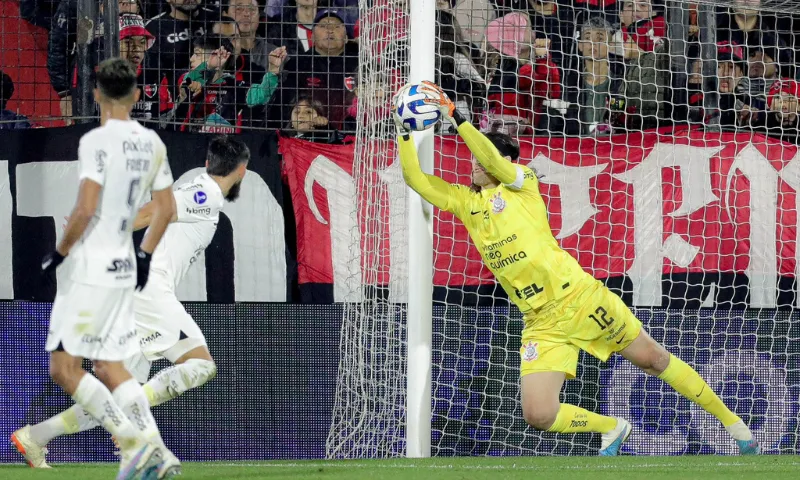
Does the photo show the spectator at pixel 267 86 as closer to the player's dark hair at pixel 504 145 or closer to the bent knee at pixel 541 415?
A: the player's dark hair at pixel 504 145

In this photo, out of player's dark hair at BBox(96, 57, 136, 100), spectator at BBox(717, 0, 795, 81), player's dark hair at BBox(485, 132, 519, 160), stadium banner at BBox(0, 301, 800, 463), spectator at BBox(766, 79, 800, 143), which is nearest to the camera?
player's dark hair at BBox(96, 57, 136, 100)

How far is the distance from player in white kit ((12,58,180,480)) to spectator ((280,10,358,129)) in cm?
378

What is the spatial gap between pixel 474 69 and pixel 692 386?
283 centimetres

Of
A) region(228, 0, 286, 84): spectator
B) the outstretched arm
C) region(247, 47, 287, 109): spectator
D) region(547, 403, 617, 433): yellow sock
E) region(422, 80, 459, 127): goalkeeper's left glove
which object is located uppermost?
Result: region(228, 0, 286, 84): spectator

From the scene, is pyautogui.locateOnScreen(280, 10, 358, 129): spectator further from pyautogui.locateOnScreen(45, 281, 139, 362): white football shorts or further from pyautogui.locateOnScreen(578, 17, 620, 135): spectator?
pyautogui.locateOnScreen(45, 281, 139, 362): white football shorts

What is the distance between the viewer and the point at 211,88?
8.29 meters

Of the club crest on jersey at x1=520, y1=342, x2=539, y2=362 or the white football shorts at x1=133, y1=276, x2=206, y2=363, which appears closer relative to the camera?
the white football shorts at x1=133, y1=276, x2=206, y2=363

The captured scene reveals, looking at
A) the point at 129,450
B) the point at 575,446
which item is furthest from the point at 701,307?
the point at 129,450

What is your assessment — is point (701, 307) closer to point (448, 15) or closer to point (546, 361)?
point (546, 361)

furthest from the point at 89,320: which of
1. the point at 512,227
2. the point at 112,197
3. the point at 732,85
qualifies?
the point at 732,85

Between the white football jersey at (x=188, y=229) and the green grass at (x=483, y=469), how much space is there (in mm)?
1155

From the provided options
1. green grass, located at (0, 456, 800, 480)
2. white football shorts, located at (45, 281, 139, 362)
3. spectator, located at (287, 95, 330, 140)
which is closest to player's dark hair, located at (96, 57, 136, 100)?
white football shorts, located at (45, 281, 139, 362)

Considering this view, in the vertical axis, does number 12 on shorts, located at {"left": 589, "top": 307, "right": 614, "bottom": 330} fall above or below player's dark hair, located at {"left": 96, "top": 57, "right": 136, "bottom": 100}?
below

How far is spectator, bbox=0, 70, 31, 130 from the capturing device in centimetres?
812
